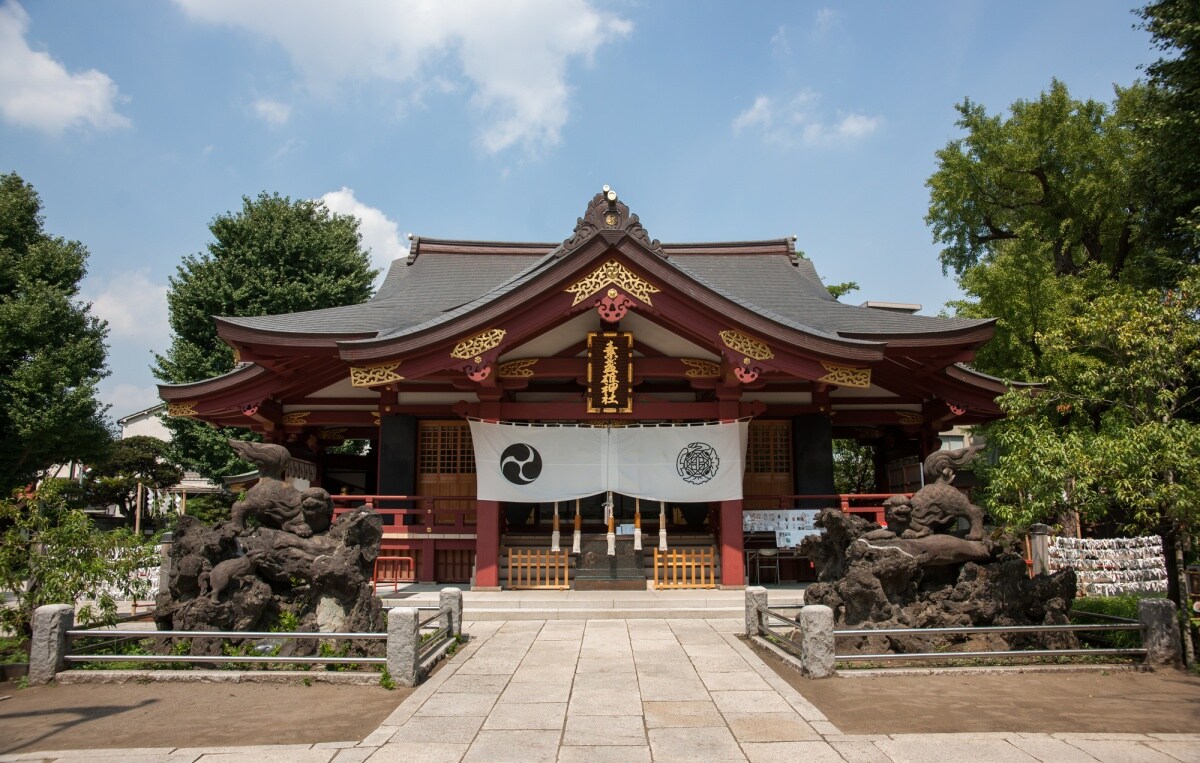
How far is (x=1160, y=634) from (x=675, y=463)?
7.28 m

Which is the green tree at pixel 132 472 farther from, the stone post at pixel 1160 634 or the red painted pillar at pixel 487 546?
the stone post at pixel 1160 634

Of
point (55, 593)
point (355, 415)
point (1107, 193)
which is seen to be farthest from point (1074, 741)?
point (1107, 193)

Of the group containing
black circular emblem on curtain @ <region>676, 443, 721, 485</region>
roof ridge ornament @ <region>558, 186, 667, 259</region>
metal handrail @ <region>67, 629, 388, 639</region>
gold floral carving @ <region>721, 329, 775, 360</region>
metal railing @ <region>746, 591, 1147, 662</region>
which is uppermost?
roof ridge ornament @ <region>558, 186, 667, 259</region>

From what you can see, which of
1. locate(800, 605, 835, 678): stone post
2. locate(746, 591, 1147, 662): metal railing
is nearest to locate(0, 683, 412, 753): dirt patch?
locate(800, 605, 835, 678): stone post

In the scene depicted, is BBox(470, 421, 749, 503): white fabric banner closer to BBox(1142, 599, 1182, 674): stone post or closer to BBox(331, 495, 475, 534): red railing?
BBox(331, 495, 475, 534): red railing

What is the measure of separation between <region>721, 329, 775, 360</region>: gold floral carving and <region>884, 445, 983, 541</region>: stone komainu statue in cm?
416

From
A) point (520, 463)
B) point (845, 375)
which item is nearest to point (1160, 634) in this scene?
point (845, 375)

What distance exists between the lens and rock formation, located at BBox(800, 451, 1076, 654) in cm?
784

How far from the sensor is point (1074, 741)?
16.9 ft

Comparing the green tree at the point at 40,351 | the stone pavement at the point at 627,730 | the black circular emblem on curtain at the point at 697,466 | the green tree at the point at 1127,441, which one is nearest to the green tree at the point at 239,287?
the green tree at the point at 40,351

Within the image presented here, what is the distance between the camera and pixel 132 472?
34.6 metres

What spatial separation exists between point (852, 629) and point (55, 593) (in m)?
8.64

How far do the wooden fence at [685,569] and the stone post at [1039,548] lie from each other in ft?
19.0

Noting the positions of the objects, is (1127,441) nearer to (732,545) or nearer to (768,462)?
(732,545)
